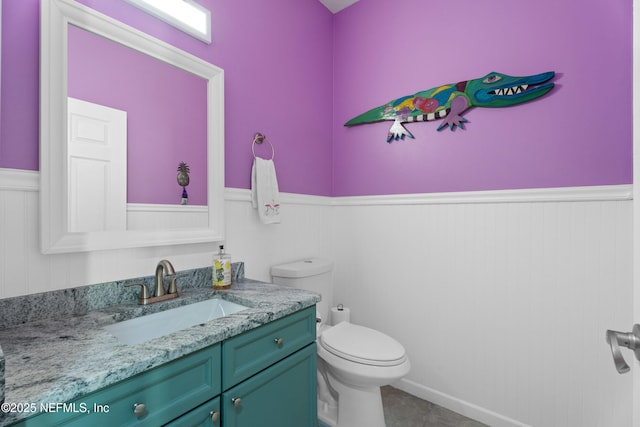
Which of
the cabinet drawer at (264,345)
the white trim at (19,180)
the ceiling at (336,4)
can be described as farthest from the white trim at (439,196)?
the ceiling at (336,4)

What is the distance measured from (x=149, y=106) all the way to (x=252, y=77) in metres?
0.64

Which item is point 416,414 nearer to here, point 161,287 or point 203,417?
point 203,417

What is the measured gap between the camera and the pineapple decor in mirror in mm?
1407

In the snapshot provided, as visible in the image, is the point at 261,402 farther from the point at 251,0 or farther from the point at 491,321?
the point at 251,0

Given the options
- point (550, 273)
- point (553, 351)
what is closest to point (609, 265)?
point (550, 273)

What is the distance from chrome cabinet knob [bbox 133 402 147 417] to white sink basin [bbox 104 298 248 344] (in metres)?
0.35

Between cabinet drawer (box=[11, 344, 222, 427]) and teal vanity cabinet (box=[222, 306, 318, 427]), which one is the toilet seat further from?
cabinet drawer (box=[11, 344, 222, 427])

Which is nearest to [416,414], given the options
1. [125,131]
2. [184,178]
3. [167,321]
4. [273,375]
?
[273,375]

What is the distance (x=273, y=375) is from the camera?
3.62 ft

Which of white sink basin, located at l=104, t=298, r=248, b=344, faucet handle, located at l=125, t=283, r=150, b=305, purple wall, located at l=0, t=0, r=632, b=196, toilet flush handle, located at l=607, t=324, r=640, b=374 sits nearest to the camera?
toilet flush handle, located at l=607, t=324, r=640, b=374

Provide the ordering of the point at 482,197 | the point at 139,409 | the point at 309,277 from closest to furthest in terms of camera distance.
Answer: the point at 139,409 < the point at 482,197 < the point at 309,277

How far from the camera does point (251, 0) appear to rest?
68.1 inches

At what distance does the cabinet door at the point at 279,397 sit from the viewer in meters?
0.98

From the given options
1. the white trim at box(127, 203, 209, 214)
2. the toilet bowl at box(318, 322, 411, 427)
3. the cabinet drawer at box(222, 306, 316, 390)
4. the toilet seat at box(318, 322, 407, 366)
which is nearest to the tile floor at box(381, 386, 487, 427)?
the toilet bowl at box(318, 322, 411, 427)
